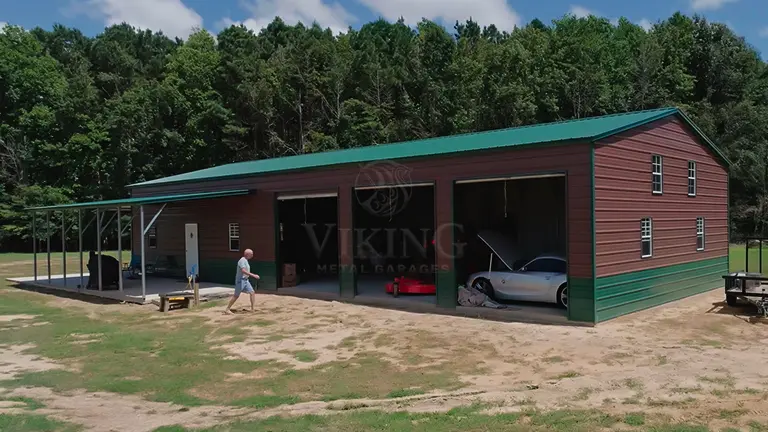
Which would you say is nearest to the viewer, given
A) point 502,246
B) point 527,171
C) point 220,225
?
point 527,171

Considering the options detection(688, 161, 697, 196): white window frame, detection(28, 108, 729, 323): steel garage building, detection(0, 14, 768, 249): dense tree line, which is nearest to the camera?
detection(28, 108, 729, 323): steel garage building

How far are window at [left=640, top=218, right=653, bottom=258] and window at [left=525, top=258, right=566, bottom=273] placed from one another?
194cm

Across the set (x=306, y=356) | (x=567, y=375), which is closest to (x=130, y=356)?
(x=306, y=356)

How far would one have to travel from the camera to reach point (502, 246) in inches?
589

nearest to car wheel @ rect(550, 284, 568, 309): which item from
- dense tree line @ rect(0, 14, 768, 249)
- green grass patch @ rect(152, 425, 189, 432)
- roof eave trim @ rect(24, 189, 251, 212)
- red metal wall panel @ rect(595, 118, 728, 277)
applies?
red metal wall panel @ rect(595, 118, 728, 277)

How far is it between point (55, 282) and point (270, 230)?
30.4ft

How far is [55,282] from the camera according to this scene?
20969 mm

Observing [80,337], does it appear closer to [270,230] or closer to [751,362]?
[270,230]

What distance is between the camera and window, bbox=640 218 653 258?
526 inches

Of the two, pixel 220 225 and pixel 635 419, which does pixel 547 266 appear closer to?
pixel 635 419

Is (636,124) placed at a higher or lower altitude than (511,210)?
higher

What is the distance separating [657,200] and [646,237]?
3.82 feet

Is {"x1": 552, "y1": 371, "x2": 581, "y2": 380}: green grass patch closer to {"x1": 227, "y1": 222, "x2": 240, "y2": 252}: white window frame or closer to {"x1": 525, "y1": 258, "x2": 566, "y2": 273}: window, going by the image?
{"x1": 525, "y1": 258, "x2": 566, "y2": 273}: window

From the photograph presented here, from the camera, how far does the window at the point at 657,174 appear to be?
45.8 ft
